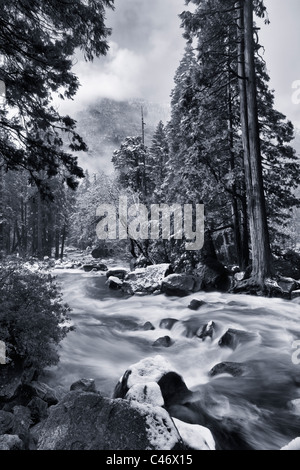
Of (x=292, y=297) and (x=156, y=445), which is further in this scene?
(x=292, y=297)

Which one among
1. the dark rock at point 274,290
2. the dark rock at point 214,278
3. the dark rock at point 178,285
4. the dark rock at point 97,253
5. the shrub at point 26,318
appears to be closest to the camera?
the shrub at point 26,318

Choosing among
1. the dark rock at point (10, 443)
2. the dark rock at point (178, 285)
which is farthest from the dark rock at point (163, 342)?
the dark rock at point (10, 443)

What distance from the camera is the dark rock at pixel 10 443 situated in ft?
8.56

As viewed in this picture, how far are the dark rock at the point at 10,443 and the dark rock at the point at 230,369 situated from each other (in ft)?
12.6

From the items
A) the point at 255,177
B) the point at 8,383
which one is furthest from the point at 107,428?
the point at 255,177

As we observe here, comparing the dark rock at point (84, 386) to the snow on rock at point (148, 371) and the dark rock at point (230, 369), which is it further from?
the dark rock at point (230, 369)

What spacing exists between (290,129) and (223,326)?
968 cm

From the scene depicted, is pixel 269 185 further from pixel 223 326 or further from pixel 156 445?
pixel 156 445

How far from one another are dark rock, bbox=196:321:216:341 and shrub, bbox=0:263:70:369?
3.86 m

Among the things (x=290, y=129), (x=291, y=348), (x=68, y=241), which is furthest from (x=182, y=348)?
(x=68, y=241)

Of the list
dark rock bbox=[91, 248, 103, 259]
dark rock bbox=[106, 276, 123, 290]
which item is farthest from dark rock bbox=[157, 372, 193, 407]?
dark rock bbox=[91, 248, 103, 259]

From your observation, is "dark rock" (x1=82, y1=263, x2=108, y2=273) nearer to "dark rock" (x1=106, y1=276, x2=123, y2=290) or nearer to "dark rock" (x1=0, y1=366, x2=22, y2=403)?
"dark rock" (x1=106, y1=276, x2=123, y2=290)

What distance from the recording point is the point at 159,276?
13875mm

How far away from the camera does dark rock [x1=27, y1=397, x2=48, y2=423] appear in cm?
375
